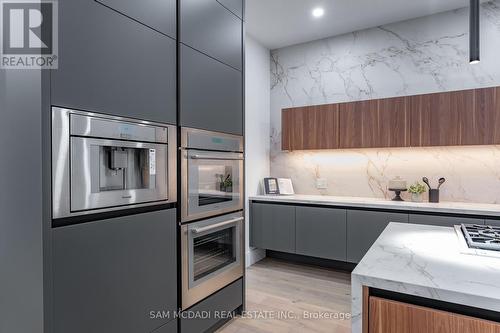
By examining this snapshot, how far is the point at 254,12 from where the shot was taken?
3.32 meters

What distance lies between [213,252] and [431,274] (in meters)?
1.62

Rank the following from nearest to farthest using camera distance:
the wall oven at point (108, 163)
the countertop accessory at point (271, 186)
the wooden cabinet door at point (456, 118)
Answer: the wall oven at point (108, 163)
the wooden cabinet door at point (456, 118)
the countertop accessory at point (271, 186)

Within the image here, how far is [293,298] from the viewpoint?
2.94 m

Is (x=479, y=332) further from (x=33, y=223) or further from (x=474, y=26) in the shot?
(x=33, y=223)

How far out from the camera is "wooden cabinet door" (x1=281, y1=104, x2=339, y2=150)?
146 inches

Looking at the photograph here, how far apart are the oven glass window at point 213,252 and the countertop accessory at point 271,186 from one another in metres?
1.62

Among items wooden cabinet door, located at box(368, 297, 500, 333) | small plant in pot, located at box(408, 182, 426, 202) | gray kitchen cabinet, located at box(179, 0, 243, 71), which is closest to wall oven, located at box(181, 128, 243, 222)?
gray kitchen cabinet, located at box(179, 0, 243, 71)

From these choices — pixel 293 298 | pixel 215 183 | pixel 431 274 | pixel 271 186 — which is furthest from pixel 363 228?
pixel 431 274

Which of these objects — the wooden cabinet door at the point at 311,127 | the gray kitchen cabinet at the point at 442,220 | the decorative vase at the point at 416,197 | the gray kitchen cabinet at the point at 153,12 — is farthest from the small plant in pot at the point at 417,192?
the gray kitchen cabinet at the point at 153,12

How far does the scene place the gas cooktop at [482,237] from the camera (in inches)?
53.4

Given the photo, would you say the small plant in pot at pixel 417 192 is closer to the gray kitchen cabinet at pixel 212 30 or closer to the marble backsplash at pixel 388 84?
the marble backsplash at pixel 388 84

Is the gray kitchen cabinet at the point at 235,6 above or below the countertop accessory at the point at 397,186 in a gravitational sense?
above

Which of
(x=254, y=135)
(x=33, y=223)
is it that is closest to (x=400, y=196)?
(x=254, y=135)

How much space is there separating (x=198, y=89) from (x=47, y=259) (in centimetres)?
136
